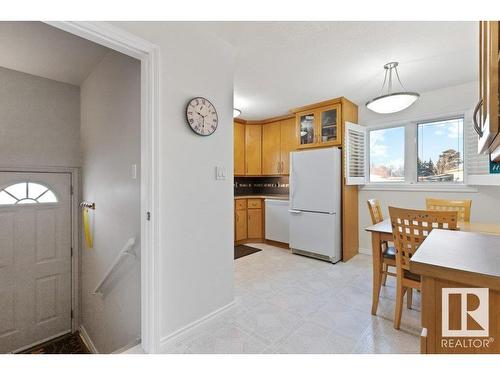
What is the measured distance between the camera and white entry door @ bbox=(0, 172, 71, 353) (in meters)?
2.51

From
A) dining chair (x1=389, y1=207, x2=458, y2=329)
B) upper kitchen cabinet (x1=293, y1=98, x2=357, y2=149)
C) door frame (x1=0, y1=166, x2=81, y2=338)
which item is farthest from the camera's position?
upper kitchen cabinet (x1=293, y1=98, x2=357, y2=149)

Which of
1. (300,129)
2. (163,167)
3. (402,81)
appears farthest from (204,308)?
(402,81)

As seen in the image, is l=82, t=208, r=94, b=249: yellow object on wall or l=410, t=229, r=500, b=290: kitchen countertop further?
l=82, t=208, r=94, b=249: yellow object on wall

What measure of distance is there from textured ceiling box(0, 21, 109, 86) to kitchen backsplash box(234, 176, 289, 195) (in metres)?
3.24

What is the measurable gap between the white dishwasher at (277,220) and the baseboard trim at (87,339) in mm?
2815

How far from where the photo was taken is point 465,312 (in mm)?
748

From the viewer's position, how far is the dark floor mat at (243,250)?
382 centimetres

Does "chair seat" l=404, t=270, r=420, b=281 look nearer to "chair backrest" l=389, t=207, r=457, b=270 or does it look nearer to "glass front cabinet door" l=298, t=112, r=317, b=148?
"chair backrest" l=389, t=207, r=457, b=270

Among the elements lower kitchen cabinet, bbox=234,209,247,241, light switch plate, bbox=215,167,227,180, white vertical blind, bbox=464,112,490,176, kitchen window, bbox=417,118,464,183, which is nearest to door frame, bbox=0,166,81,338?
light switch plate, bbox=215,167,227,180

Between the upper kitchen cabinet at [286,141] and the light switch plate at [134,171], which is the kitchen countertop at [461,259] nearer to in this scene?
the light switch plate at [134,171]

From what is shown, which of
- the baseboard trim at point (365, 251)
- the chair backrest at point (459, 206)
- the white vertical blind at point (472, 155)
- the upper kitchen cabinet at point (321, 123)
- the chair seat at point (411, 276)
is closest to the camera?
the chair seat at point (411, 276)

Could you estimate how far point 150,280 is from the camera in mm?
1564

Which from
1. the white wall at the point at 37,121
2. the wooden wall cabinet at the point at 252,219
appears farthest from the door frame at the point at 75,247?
the wooden wall cabinet at the point at 252,219

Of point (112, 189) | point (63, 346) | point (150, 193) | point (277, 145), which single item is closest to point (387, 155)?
point (277, 145)
